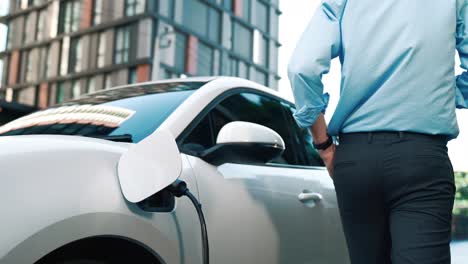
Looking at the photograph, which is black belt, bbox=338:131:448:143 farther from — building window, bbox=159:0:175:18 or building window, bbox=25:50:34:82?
building window, bbox=25:50:34:82

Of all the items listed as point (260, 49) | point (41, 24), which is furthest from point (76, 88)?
point (260, 49)

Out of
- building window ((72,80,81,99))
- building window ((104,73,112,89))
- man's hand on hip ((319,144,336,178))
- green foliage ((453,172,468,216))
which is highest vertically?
building window ((104,73,112,89))

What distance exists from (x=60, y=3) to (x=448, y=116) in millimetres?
41427

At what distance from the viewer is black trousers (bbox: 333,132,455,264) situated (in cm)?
147

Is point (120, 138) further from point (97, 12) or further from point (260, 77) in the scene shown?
point (260, 77)

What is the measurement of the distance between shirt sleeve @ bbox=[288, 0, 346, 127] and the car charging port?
423 millimetres

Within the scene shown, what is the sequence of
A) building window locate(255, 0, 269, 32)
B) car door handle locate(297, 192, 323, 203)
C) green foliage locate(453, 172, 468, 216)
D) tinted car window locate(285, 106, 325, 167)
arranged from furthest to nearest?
building window locate(255, 0, 269, 32) < green foliage locate(453, 172, 468, 216) < tinted car window locate(285, 106, 325, 167) < car door handle locate(297, 192, 323, 203)

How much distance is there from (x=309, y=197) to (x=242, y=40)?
137 ft

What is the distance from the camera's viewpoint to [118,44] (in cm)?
3659

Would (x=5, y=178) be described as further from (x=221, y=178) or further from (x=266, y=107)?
(x=266, y=107)

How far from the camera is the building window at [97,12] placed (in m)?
38.1

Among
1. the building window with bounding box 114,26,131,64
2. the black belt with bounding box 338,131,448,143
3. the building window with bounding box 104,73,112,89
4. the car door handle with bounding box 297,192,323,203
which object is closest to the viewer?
the black belt with bounding box 338,131,448,143

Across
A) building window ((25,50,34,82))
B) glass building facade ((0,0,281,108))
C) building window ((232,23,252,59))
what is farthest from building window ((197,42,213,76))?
building window ((25,50,34,82))

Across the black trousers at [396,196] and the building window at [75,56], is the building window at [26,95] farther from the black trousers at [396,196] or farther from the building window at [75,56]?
the black trousers at [396,196]
